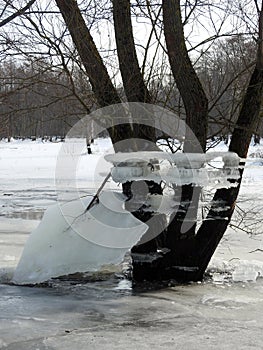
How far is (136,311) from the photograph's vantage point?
4.99 m

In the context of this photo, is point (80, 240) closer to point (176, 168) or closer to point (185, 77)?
point (176, 168)

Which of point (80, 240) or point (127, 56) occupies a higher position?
point (127, 56)

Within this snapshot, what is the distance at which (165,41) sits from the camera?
599 centimetres

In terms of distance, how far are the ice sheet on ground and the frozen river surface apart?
21cm

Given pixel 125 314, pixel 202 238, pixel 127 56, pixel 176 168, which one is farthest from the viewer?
pixel 202 238

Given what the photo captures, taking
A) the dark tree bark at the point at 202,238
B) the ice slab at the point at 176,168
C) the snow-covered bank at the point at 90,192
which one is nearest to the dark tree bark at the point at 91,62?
the ice slab at the point at 176,168

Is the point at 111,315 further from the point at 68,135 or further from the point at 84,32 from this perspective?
the point at 84,32

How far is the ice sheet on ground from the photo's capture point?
19.1 ft

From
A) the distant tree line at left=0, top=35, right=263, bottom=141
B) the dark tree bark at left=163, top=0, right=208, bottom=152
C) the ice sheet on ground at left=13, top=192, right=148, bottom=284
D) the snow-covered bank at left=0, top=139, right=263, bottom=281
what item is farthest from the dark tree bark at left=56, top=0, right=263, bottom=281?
the snow-covered bank at left=0, top=139, right=263, bottom=281

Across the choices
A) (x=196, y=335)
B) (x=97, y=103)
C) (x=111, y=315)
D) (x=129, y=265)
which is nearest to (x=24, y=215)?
(x=129, y=265)

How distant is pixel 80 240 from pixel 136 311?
128 cm

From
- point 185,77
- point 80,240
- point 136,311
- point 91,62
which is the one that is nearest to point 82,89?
point 91,62

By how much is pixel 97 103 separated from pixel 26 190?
31.2 feet

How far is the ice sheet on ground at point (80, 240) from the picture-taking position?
5.82 metres
